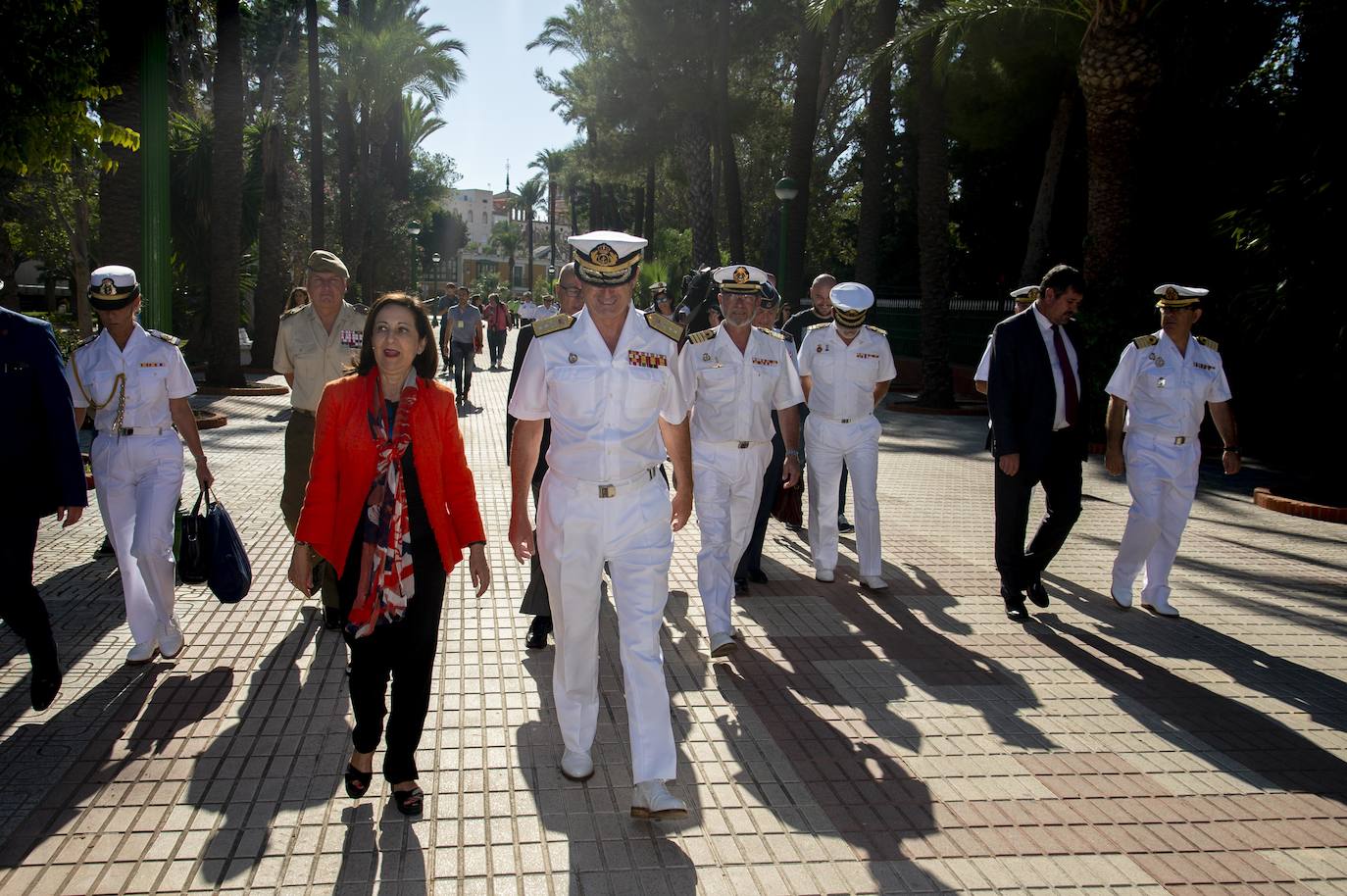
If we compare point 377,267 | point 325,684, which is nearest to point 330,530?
point 325,684

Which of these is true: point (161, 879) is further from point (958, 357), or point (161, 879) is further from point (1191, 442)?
point (958, 357)

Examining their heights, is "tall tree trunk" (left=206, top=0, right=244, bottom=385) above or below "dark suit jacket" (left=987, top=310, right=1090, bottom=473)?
above

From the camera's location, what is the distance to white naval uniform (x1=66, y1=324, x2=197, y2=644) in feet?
17.5

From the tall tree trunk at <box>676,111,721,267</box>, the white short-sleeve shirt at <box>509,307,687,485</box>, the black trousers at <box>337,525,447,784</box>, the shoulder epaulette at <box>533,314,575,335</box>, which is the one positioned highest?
the tall tree trunk at <box>676,111,721,267</box>

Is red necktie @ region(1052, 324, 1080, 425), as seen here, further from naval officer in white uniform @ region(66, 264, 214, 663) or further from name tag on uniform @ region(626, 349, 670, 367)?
naval officer in white uniform @ region(66, 264, 214, 663)

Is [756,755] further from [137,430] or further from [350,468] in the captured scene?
[137,430]

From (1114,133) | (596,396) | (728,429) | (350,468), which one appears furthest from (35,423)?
(1114,133)

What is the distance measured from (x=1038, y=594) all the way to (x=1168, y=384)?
1564 mm

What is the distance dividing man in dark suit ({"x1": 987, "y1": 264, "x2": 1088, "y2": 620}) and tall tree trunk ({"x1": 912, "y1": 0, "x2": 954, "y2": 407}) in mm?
12605

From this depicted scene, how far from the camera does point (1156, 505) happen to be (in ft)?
23.0

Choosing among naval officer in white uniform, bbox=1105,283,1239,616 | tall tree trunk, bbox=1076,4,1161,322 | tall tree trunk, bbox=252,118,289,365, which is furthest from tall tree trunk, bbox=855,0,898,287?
naval officer in white uniform, bbox=1105,283,1239,616

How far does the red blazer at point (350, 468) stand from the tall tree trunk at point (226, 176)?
1567cm

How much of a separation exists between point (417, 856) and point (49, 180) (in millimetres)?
19935

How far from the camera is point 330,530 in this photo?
12.5 feet
